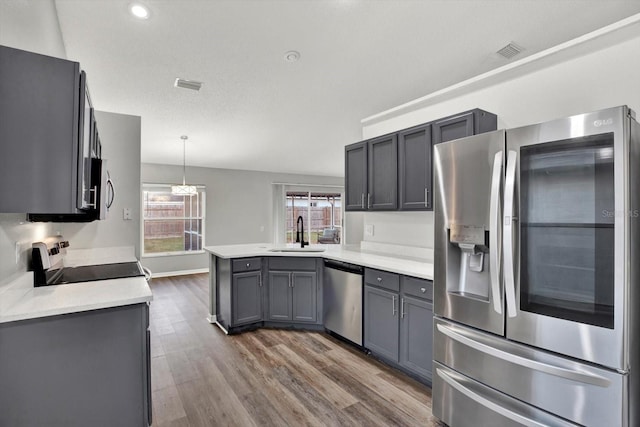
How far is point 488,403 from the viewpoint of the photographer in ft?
5.54

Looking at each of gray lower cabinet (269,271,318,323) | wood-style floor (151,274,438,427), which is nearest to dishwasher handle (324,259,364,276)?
gray lower cabinet (269,271,318,323)

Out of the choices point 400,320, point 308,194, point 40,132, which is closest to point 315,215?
point 308,194

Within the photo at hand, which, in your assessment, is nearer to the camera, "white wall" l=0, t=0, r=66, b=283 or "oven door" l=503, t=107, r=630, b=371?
"oven door" l=503, t=107, r=630, b=371

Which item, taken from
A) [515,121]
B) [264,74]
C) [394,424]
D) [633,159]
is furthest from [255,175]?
[633,159]

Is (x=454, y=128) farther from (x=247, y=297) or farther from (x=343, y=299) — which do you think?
(x=247, y=297)

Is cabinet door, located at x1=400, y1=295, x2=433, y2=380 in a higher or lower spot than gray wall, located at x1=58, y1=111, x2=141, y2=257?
lower

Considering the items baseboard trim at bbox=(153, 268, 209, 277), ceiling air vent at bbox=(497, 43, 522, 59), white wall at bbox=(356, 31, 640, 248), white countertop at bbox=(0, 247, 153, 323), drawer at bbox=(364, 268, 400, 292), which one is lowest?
baseboard trim at bbox=(153, 268, 209, 277)

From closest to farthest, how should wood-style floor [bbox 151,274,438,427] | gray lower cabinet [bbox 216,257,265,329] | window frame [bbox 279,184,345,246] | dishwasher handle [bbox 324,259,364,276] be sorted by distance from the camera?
wood-style floor [bbox 151,274,438,427], dishwasher handle [bbox 324,259,364,276], gray lower cabinet [bbox 216,257,265,329], window frame [bbox 279,184,345,246]

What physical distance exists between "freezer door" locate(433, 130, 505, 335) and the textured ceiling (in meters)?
1.12

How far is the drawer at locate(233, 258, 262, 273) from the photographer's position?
3.39 m

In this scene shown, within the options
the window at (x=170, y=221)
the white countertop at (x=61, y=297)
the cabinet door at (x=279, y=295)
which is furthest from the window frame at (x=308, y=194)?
the white countertop at (x=61, y=297)

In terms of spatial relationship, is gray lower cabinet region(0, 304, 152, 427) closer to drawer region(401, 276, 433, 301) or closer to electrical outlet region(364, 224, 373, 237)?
drawer region(401, 276, 433, 301)

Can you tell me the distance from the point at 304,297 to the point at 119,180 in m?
2.53

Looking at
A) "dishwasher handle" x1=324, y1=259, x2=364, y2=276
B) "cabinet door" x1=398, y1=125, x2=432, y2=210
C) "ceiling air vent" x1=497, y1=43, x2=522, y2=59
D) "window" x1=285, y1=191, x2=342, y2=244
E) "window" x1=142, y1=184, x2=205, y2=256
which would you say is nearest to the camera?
"ceiling air vent" x1=497, y1=43, x2=522, y2=59
